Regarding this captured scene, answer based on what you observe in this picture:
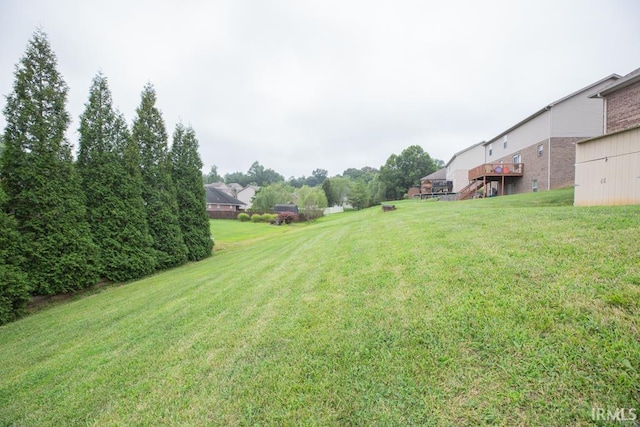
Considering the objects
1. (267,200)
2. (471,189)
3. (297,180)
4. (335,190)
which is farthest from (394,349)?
(297,180)

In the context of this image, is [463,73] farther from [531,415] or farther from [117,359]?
[117,359]

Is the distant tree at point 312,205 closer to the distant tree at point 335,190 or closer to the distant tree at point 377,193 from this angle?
the distant tree at point 377,193

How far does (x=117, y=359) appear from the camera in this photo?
3293mm

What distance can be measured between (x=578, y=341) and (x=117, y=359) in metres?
5.06

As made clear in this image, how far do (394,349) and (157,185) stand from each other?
1317 centimetres

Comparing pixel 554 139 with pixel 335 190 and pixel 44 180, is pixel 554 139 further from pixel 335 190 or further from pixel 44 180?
pixel 335 190

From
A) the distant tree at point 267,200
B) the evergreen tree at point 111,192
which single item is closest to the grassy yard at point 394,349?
→ the evergreen tree at point 111,192

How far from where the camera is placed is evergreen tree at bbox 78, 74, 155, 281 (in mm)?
9422

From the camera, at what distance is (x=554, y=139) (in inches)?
664

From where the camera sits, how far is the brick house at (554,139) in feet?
54.5

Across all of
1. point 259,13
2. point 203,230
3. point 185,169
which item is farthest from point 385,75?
point 203,230

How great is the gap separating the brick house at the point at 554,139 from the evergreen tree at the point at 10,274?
25979 millimetres

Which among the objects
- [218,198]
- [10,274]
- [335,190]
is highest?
[335,190]

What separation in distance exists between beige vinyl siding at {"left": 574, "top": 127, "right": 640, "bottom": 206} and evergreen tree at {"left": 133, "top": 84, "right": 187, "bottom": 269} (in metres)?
15.9
